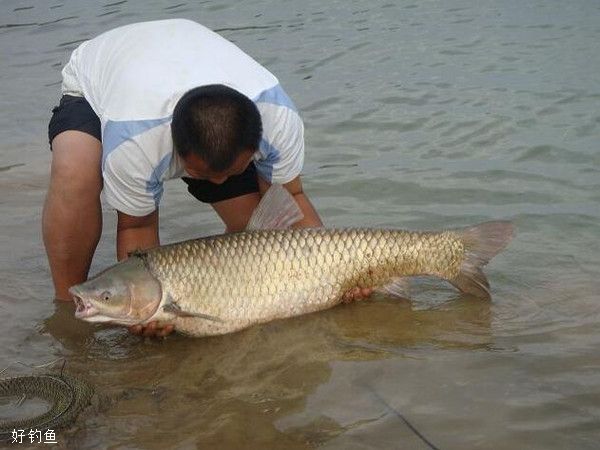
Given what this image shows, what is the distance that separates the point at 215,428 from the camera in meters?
3.20

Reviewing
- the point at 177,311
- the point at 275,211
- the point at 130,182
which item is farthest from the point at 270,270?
the point at 130,182

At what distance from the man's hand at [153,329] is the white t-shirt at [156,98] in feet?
1.46

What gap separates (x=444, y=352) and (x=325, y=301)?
1.87 feet

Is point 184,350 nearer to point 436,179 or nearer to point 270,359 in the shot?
point 270,359

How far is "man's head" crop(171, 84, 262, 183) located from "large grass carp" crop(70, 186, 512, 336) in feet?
1.46

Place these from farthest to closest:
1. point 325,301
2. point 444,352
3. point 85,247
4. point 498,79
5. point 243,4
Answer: point 243,4 → point 498,79 → point 85,247 → point 325,301 → point 444,352

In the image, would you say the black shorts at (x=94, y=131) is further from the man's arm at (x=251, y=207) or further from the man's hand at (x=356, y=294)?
the man's hand at (x=356, y=294)

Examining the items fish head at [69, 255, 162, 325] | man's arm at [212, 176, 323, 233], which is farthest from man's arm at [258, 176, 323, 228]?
fish head at [69, 255, 162, 325]

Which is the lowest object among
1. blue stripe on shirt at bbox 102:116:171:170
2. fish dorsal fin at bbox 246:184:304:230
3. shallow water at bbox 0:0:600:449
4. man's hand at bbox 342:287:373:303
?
shallow water at bbox 0:0:600:449

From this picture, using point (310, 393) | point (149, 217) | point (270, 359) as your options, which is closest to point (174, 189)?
point (149, 217)

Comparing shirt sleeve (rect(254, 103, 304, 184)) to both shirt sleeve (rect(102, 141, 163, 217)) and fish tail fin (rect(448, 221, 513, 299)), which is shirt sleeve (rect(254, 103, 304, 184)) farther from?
fish tail fin (rect(448, 221, 513, 299))

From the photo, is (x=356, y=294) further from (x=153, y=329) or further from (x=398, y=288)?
(x=153, y=329)

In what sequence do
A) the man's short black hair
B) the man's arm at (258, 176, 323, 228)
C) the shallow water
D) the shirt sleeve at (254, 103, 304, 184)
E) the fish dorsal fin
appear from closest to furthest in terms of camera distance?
the shallow water < the man's short black hair < the shirt sleeve at (254, 103, 304, 184) < the fish dorsal fin < the man's arm at (258, 176, 323, 228)

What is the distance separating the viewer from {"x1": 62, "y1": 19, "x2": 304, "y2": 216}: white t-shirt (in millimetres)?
3658
